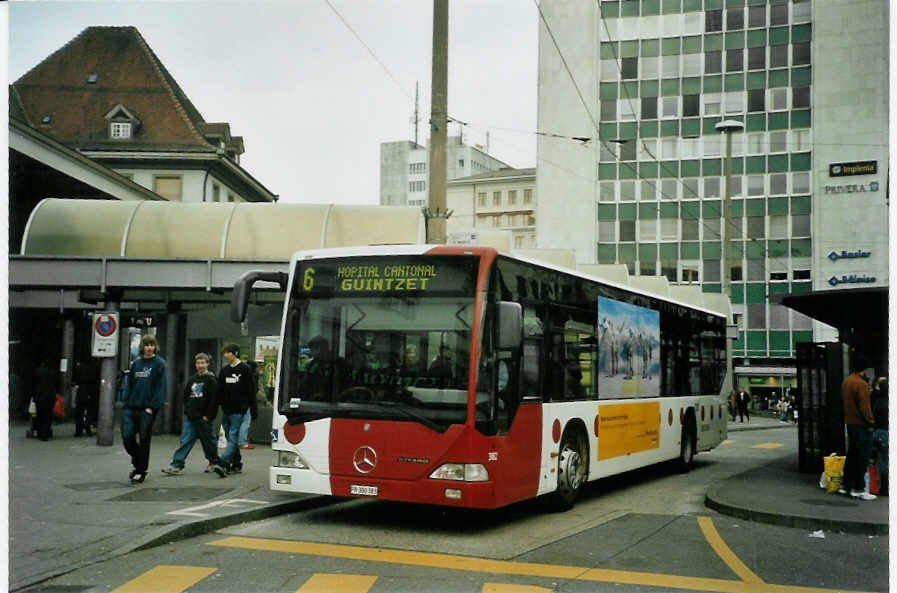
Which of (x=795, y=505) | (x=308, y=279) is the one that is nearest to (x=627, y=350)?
(x=795, y=505)

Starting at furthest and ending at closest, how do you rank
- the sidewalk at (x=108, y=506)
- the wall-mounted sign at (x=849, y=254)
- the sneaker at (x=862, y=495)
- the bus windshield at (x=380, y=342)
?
the wall-mounted sign at (x=849, y=254) → the sneaker at (x=862, y=495) → the bus windshield at (x=380, y=342) → the sidewalk at (x=108, y=506)

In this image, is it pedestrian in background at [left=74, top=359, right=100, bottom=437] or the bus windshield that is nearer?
the bus windshield

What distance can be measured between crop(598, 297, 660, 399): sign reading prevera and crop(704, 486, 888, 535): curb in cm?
195

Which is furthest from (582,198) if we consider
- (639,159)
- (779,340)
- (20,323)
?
(20,323)

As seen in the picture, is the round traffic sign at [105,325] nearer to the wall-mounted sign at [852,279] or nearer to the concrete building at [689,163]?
the wall-mounted sign at [852,279]

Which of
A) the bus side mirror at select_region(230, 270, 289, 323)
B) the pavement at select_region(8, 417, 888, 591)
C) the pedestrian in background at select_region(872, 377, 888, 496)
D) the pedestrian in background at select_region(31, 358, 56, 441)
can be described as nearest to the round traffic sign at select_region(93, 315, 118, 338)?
the pedestrian in background at select_region(31, 358, 56, 441)

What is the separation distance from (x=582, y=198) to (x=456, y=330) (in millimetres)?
50990

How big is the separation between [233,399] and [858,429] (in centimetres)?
771

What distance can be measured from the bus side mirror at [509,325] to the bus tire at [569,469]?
212 centimetres

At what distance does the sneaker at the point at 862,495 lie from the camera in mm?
12328

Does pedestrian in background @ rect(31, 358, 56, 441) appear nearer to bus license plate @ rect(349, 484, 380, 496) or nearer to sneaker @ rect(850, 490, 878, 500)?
bus license plate @ rect(349, 484, 380, 496)

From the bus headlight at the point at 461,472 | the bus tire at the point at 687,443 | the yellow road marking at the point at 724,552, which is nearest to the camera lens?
the yellow road marking at the point at 724,552

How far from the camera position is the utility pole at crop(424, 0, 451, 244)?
13.7 meters

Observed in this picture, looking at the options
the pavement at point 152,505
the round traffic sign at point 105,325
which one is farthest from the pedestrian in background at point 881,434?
the round traffic sign at point 105,325
